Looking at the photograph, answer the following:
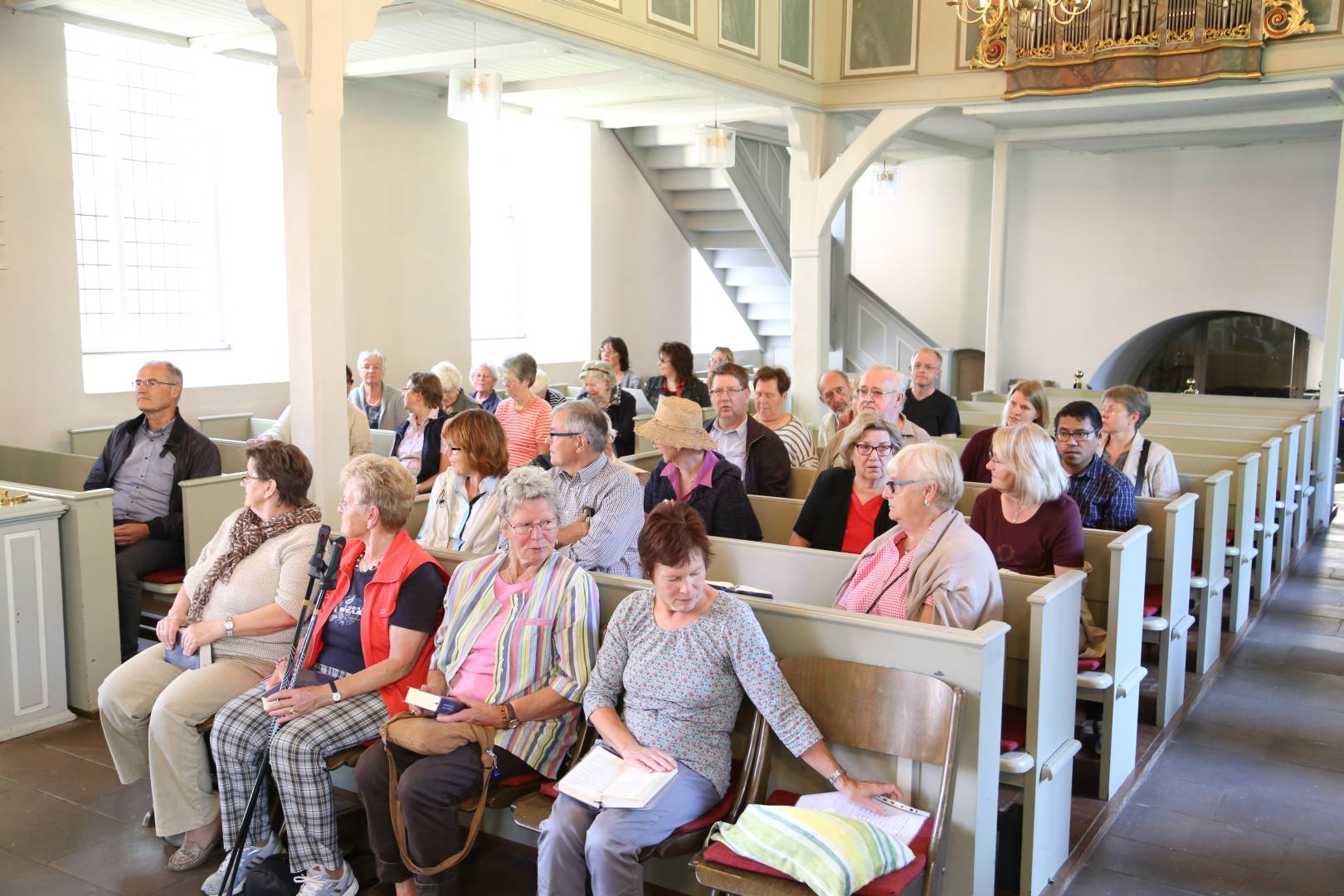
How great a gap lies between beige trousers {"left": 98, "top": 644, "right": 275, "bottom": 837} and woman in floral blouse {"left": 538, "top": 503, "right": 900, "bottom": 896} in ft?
3.90

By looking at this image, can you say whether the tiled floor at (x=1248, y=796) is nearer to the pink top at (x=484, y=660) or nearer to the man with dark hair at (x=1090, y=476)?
the man with dark hair at (x=1090, y=476)

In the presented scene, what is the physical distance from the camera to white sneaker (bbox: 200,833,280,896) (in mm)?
3344

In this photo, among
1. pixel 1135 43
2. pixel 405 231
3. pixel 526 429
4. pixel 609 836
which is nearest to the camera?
pixel 609 836

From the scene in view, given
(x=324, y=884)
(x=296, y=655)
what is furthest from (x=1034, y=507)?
(x=324, y=884)

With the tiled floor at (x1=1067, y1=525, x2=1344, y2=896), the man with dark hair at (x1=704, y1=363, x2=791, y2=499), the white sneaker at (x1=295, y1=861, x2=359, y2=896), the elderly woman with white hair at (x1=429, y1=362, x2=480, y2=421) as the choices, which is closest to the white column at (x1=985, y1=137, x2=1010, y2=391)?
the elderly woman with white hair at (x1=429, y1=362, x2=480, y2=421)

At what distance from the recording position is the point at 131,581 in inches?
196

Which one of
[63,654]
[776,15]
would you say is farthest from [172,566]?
[776,15]

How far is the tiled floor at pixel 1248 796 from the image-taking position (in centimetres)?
346

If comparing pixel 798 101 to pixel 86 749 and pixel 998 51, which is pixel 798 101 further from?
pixel 86 749

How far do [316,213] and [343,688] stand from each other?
2.34 metres

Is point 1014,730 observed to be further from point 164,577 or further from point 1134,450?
point 164,577

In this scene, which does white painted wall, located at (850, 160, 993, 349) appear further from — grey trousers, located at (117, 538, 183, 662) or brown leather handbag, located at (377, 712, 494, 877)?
brown leather handbag, located at (377, 712, 494, 877)

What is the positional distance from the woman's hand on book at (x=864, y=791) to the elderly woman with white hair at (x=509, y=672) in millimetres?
752

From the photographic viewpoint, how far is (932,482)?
3391mm
